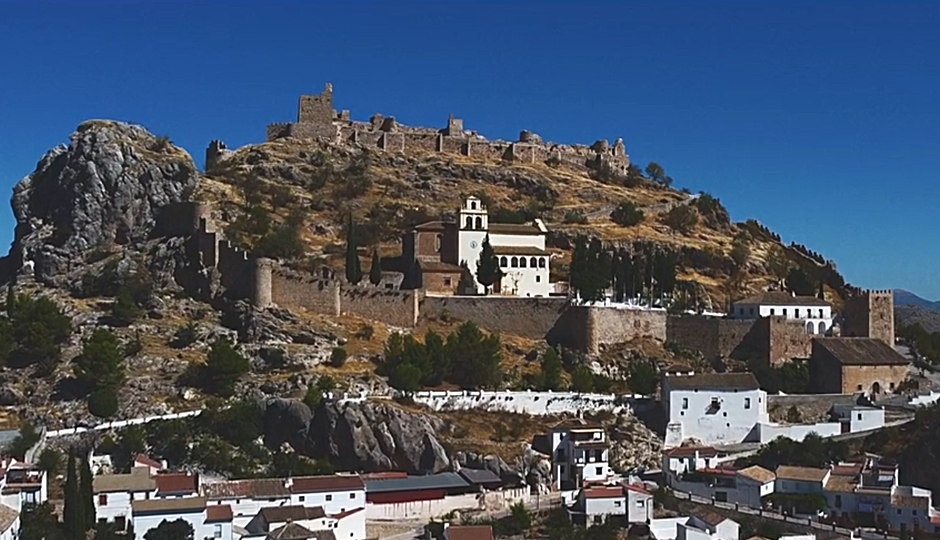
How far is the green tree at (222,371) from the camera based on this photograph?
4328 cm

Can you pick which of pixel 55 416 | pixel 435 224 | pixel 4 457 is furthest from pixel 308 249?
pixel 4 457

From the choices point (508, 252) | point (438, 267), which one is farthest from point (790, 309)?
point (438, 267)

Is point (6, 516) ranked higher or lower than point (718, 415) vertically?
lower

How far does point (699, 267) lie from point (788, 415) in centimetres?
1957

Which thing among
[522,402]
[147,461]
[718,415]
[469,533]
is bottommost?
[469,533]

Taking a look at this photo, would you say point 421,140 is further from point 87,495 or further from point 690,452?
point 87,495

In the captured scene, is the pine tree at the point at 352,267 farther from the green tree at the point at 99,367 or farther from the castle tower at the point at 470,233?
the green tree at the point at 99,367

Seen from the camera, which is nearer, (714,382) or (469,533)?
(469,533)

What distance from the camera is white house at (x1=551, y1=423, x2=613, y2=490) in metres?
40.6

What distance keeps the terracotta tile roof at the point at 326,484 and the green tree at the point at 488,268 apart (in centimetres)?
1615

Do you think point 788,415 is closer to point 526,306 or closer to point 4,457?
point 526,306

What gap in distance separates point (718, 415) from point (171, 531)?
20.0 meters

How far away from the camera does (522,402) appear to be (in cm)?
4434

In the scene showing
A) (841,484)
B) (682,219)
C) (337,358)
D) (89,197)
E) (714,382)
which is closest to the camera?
(841,484)
